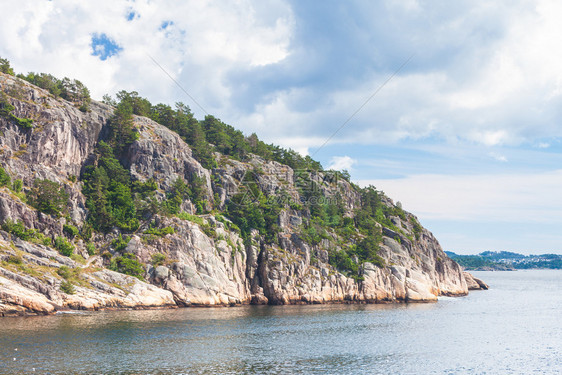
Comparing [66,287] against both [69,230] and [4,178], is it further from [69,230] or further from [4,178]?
[4,178]

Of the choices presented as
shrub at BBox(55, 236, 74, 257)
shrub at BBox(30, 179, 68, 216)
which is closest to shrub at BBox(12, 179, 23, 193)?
shrub at BBox(30, 179, 68, 216)

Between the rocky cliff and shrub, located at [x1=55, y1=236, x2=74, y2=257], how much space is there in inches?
35.7

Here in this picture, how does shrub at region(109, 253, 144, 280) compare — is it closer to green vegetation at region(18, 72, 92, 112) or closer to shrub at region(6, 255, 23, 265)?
shrub at region(6, 255, 23, 265)

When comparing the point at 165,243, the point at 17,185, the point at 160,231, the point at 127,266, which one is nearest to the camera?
the point at 127,266

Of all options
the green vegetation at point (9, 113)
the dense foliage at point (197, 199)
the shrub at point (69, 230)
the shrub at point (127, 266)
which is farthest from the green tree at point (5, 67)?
the shrub at point (127, 266)

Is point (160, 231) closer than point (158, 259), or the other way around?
point (158, 259)

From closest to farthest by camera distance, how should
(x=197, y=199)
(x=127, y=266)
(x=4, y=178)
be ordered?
(x=4, y=178) → (x=127, y=266) → (x=197, y=199)

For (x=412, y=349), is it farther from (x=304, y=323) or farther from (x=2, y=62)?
(x=2, y=62)

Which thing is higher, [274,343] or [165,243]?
[165,243]

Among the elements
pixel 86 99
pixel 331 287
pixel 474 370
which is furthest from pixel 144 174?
pixel 474 370

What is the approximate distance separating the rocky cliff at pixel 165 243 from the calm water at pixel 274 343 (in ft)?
34.4

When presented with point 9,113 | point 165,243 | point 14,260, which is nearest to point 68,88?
point 9,113

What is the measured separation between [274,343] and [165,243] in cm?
5361

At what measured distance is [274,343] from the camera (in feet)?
210
